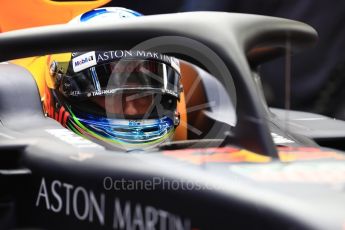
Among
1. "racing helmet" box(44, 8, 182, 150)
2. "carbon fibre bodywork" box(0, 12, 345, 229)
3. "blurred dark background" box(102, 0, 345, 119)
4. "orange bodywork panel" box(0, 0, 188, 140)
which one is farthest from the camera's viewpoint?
"blurred dark background" box(102, 0, 345, 119)

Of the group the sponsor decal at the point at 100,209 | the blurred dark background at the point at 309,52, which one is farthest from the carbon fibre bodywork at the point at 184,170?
the blurred dark background at the point at 309,52

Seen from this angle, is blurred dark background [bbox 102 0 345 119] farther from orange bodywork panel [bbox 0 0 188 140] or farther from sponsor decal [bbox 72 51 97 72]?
sponsor decal [bbox 72 51 97 72]

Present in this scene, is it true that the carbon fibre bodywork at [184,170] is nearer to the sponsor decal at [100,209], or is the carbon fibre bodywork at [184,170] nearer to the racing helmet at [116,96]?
the sponsor decal at [100,209]

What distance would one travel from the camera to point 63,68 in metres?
1.93

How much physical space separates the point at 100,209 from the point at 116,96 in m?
0.54

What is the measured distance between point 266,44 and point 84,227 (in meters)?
0.53

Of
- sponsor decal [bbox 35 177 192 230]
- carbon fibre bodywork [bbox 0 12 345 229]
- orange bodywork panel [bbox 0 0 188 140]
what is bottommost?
sponsor decal [bbox 35 177 192 230]

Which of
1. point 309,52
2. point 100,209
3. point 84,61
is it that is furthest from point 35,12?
point 309,52

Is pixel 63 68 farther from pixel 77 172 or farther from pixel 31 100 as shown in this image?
pixel 77 172

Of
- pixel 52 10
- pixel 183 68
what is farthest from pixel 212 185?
pixel 52 10

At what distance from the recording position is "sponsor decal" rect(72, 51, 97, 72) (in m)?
1.85

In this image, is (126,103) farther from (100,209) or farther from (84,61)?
(100,209)

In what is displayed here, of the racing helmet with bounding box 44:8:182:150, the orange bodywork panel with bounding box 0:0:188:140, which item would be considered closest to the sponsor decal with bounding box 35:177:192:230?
the racing helmet with bounding box 44:8:182:150

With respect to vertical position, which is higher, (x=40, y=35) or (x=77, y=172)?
(x=40, y=35)
